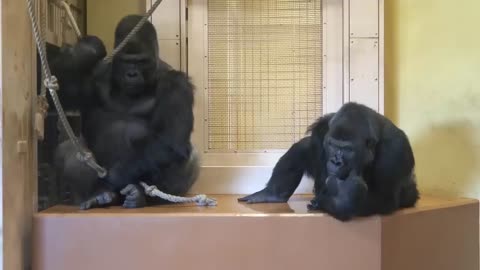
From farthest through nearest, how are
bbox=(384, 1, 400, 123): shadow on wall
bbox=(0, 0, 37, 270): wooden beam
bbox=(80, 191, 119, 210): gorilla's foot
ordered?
bbox=(384, 1, 400, 123): shadow on wall, bbox=(80, 191, 119, 210): gorilla's foot, bbox=(0, 0, 37, 270): wooden beam

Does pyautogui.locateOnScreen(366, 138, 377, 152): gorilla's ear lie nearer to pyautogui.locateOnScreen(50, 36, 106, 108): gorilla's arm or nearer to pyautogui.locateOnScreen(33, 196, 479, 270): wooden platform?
pyautogui.locateOnScreen(33, 196, 479, 270): wooden platform

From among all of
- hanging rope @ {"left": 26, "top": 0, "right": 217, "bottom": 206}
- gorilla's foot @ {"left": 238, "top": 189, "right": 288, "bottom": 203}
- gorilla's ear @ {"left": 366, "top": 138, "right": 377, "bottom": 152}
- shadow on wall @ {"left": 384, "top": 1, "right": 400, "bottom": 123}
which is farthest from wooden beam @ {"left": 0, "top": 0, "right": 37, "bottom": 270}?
shadow on wall @ {"left": 384, "top": 1, "right": 400, "bottom": 123}

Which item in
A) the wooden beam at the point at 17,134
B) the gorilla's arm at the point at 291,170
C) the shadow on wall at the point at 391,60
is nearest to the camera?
the wooden beam at the point at 17,134

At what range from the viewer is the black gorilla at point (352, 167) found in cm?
165

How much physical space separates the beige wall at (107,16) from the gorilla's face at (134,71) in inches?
24.8

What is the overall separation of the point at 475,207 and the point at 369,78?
0.61m

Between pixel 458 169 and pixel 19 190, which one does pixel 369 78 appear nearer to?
pixel 458 169

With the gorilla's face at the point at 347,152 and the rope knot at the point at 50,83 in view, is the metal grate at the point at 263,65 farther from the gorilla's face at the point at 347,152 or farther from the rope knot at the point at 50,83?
the rope knot at the point at 50,83

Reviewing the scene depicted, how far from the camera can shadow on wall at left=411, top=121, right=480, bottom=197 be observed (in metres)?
2.29

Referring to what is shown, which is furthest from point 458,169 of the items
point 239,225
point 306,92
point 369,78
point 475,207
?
point 239,225

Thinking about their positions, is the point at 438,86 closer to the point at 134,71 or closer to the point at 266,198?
the point at 266,198

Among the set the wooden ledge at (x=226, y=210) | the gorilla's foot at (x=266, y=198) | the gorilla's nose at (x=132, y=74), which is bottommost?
the wooden ledge at (x=226, y=210)

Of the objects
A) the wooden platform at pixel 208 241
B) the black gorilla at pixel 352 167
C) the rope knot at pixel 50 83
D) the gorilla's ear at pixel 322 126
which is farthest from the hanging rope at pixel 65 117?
the gorilla's ear at pixel 322 126

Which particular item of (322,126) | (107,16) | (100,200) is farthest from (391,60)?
(100,200)
